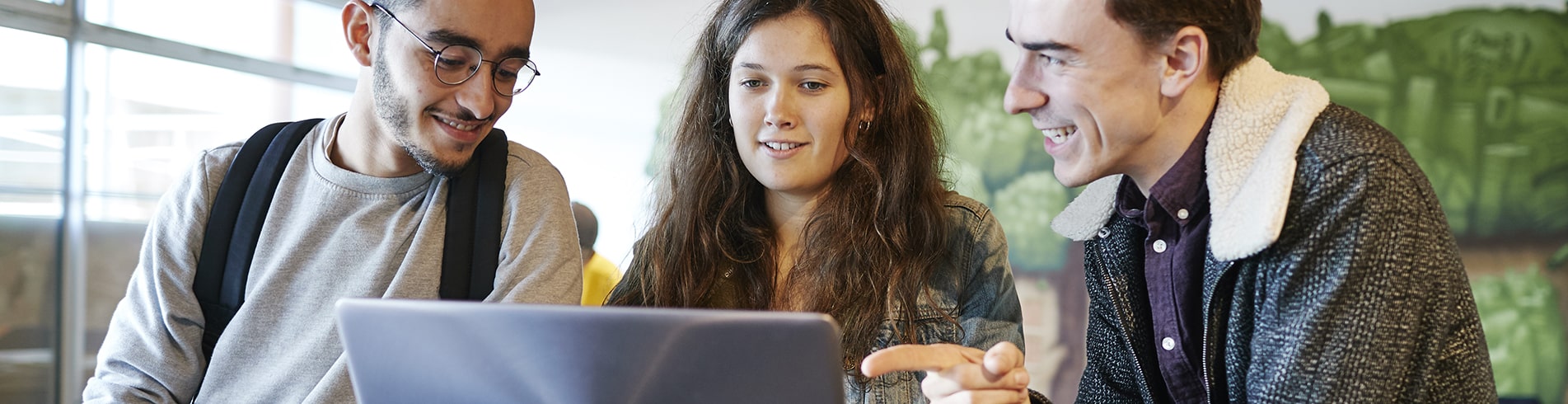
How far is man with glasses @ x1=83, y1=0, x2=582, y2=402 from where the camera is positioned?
1.68 meters

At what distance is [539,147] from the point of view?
21.3 feet

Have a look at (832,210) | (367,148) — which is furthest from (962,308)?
(367,148)

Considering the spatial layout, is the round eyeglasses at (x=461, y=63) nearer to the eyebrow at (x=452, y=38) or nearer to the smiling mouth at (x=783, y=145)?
the eyebrow at (x=452, y=38)

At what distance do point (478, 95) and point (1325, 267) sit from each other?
1.21 metres

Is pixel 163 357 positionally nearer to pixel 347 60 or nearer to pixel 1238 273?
pixel 1238 273

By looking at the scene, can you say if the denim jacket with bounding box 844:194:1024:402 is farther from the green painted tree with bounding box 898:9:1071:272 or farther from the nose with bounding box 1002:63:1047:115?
the green painted tree with bounding box 898:9:1071:272

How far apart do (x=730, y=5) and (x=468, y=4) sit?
458 mm

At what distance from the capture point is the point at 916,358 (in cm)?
120

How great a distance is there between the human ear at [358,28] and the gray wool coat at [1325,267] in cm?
132

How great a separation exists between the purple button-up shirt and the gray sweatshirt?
86 centimetres

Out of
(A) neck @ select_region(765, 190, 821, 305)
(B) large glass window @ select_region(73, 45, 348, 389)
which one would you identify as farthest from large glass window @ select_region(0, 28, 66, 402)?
(A) neck @ select_region(765, 190, 821, 305)

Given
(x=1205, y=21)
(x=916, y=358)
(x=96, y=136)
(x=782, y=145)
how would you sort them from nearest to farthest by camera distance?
(x=916, y=358), (x=1205, y=21), (x=782, y=145), (x=96, y=136)

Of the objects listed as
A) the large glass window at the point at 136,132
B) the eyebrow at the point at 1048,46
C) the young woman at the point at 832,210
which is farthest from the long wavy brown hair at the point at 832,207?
the large glass window at the point at 136,132

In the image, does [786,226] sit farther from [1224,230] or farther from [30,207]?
[30,207]
